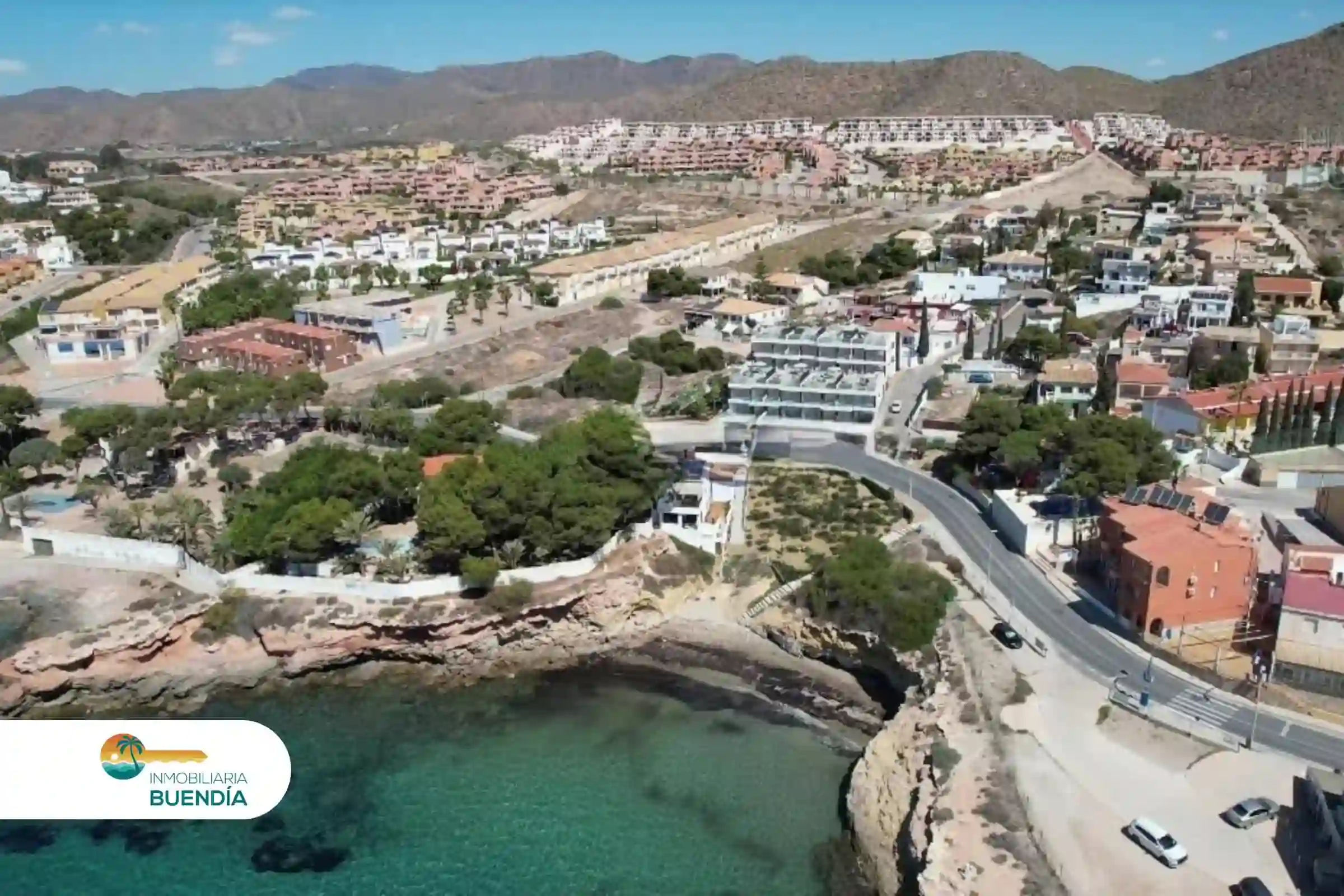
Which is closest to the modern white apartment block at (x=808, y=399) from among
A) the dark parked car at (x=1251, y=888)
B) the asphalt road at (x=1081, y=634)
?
the asphalt road at (x=1081, y=634)

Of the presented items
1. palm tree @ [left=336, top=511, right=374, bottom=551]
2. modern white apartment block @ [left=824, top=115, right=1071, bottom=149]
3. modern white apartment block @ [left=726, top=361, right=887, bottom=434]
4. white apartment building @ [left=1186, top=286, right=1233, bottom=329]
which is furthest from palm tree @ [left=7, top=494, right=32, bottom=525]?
modern white apartment block @ [left=824, top=115, right=1071, bottom=149]

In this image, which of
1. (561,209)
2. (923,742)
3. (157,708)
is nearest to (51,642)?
(157,708)

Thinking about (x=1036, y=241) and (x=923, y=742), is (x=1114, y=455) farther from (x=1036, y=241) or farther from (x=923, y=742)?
(x=1036, y=241)

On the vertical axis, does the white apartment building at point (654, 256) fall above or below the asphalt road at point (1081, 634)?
above

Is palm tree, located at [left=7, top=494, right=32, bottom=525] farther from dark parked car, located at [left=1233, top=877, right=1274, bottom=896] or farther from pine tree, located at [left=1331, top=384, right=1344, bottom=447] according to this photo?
pine tree, located at [left=1331, top=384, right=1344, bottom=447]

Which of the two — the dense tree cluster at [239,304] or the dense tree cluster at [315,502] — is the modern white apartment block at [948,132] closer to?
the dense tree cluster at [239,304]

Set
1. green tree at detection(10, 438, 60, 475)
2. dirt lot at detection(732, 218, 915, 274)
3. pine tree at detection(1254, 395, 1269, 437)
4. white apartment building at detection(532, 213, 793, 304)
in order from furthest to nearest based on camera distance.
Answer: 1. dirt lot at detection(732, 218, 915, 274)
2. white apartment building at detection(532, 213, 793, 304)
3. green tree at detection(10, 438, 60, 475)
4. pine tree at detection(1254, 395, 1269, 437)
